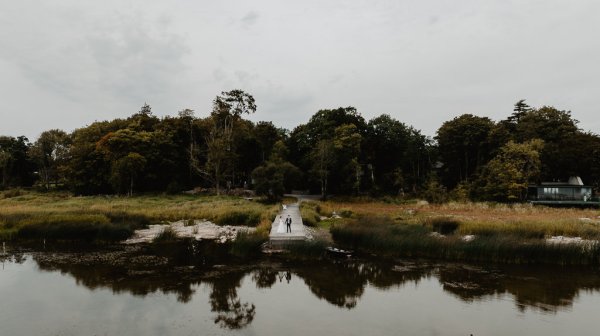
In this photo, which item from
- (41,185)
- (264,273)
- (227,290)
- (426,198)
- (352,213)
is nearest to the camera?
(227,290)

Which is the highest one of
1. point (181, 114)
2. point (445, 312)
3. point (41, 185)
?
point (181, 114)

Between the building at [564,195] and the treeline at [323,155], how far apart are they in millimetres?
1895

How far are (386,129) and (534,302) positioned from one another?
47.5 metres

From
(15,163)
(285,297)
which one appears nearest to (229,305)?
(285,297)

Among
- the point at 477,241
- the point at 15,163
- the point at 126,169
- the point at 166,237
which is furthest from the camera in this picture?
the point at 15,163

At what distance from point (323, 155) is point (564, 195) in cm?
2707

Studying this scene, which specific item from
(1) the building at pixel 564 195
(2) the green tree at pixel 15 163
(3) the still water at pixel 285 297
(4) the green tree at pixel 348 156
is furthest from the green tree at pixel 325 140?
(2) the green tree at pixel 15 163

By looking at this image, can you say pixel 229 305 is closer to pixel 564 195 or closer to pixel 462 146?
pixel 564 195

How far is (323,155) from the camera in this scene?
48562 mm

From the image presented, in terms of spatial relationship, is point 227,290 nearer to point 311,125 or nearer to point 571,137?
point 311,125

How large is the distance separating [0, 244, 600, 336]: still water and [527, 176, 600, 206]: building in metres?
30.3

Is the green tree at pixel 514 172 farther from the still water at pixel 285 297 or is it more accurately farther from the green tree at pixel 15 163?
the green tree at pixel 15 163

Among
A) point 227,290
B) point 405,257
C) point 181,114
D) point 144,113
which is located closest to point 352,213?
point 405,257

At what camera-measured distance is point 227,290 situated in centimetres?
1504
